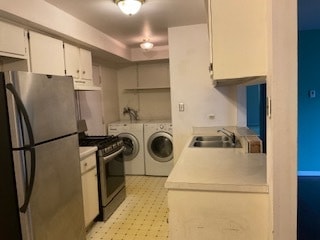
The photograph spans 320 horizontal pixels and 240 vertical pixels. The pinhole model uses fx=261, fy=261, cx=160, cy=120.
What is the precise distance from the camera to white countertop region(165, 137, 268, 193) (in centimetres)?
144

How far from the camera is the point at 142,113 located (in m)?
5.23

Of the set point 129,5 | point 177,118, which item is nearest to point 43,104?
point 129,5

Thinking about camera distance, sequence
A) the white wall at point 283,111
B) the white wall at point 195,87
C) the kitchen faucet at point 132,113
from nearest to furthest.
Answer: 1. the white wall at point 283,111
2. the white wall at point 195,87
3. the kitchen faucet at point 132,113

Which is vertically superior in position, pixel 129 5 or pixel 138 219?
pixel 129 5

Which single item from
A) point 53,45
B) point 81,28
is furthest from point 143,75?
point 53,45

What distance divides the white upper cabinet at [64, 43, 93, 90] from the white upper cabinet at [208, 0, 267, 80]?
189 cm

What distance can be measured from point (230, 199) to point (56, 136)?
1318 mm

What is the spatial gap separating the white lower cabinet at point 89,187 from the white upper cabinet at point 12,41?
1.12 m

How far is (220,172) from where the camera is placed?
5.49 ft

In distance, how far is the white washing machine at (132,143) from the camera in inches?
176

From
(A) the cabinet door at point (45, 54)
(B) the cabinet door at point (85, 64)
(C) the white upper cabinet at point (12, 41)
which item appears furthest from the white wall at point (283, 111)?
(B) the cabinet door at point (85, 64)

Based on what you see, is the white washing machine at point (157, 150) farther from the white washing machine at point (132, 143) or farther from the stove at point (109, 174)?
the stove at point (109, 174)

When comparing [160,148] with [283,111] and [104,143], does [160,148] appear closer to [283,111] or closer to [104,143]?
[104,143]

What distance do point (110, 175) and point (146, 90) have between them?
2.42 meters
